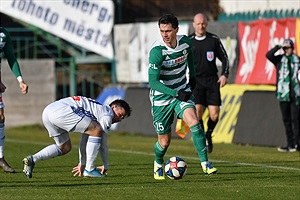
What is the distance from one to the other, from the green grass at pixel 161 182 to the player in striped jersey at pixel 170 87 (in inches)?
19.3

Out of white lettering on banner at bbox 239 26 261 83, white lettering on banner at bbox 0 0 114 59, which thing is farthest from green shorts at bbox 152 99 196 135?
white lettering on banner at bbox 0 0 114 59

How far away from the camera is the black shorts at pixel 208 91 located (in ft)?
55.0

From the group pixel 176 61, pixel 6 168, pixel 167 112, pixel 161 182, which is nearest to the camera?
pixel 161 182

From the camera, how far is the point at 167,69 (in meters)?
12.4

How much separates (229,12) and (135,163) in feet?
36.9

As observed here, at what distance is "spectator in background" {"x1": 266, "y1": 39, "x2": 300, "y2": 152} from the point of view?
18.0 meters

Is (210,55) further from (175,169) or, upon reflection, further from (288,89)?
(175,169)

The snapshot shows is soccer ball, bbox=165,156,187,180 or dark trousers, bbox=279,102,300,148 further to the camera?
dark trousers, bbox=279,102,300,148

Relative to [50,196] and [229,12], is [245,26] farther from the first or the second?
[50,196]

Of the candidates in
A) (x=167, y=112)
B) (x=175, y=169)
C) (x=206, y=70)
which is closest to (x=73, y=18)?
(x=206, y=70)

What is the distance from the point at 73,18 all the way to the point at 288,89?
1201cm

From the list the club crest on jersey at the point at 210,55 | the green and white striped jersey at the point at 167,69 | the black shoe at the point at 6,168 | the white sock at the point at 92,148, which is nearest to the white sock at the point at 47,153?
the white sock at the point at 92,148

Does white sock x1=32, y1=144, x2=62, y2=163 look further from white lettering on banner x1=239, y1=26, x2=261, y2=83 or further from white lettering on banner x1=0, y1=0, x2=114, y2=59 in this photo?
white lettering on banner x1=0, y1=0, x2=114, y2=59

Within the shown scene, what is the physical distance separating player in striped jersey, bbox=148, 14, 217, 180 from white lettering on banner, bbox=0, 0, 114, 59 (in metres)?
15.9
